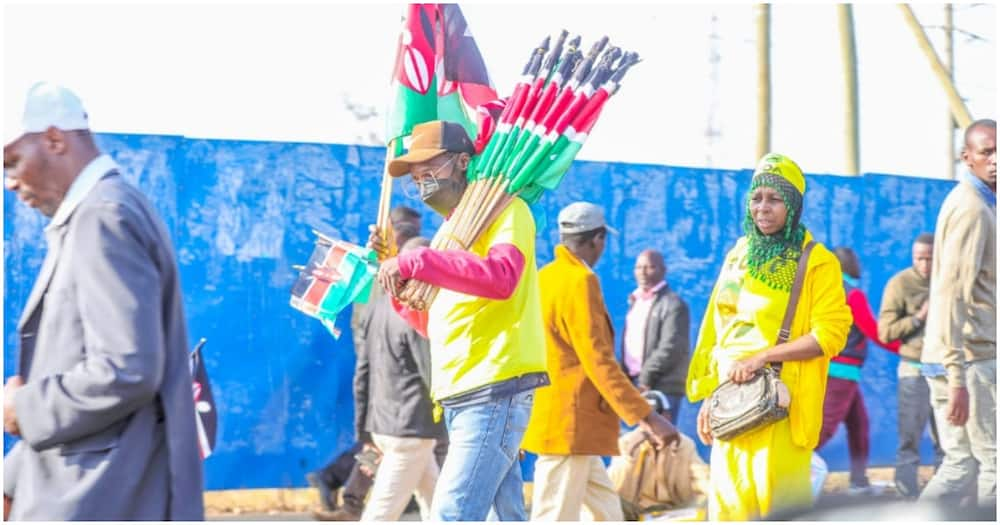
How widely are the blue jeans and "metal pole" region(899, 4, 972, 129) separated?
10271mm

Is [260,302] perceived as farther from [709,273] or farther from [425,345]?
[709,273]

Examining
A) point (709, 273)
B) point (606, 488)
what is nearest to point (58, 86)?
point (606, 488)

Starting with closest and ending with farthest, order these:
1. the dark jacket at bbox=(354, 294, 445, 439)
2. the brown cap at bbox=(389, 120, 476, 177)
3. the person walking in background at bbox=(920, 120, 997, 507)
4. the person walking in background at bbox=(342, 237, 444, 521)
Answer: the brown cap at bbox=(389, 120, 476, 177), the person walking in background at bbox=(920, 120, 997, 507), the person walking in background at bbox=(342, 237, 444, 521), the dark jacket at bbox=(354, 294, 445, 439)

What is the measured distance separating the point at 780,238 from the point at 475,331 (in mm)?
1458

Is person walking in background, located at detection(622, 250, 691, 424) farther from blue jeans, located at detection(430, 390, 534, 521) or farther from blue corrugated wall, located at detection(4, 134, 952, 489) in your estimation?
blue jeans, located at detection(430, 390, 534, 521)

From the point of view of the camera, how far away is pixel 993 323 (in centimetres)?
685

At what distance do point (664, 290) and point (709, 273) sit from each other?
32.0 inches

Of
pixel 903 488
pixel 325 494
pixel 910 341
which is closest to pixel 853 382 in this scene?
pixel 910 341

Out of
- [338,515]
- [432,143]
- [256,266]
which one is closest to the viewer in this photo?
[432,143]

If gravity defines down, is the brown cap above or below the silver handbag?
above

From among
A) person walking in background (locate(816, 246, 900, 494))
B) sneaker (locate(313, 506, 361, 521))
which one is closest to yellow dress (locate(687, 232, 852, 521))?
sneaker (locate(313, 506, 361, 521))

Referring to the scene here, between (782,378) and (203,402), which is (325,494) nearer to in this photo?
(203,402)

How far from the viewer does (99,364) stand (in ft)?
12.6

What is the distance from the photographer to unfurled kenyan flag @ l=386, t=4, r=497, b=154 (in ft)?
22.4
